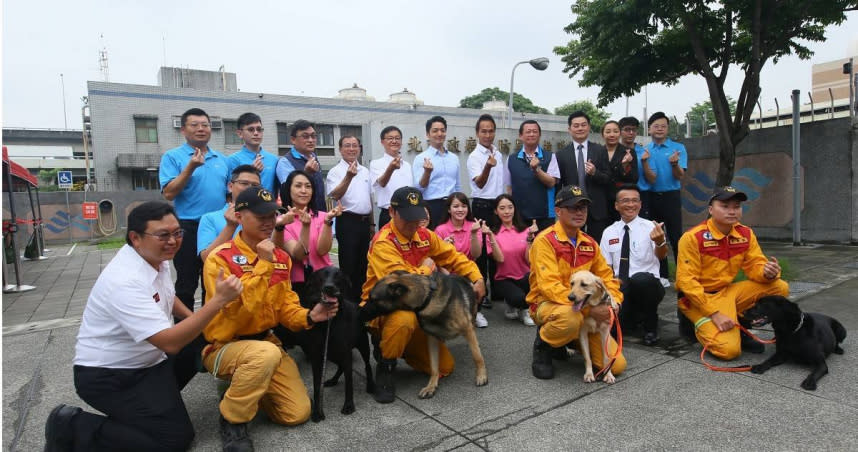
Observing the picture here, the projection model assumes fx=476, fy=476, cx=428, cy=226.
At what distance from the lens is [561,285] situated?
3.54 metres

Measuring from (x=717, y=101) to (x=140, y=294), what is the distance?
27.0 ft

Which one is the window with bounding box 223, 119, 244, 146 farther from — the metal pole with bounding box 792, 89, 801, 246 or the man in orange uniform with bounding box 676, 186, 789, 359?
the man in orange uniform with bounding box 676, 186, 789, 359

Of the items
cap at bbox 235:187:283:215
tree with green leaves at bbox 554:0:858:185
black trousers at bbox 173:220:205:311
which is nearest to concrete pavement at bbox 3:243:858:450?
black trousers at bbox 173:220:205:311

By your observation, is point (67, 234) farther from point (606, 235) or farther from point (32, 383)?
point (606, 235)

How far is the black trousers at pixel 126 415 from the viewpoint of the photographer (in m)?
2.42

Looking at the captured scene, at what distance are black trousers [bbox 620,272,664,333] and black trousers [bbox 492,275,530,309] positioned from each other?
98 cm

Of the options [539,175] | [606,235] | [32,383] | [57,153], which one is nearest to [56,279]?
[32,383]

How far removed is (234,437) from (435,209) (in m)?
3.33

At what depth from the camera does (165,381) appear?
2.67 meters

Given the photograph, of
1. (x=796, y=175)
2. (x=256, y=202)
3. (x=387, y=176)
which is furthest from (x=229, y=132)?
(x=256, y=202)

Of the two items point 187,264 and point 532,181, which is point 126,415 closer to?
point 187,264

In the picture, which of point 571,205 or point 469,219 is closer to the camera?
point 571,205

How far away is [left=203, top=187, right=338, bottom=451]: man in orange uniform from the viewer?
8.83 feet

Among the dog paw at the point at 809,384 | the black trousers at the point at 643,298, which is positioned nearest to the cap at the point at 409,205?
the black trousers at the point at 643,298
